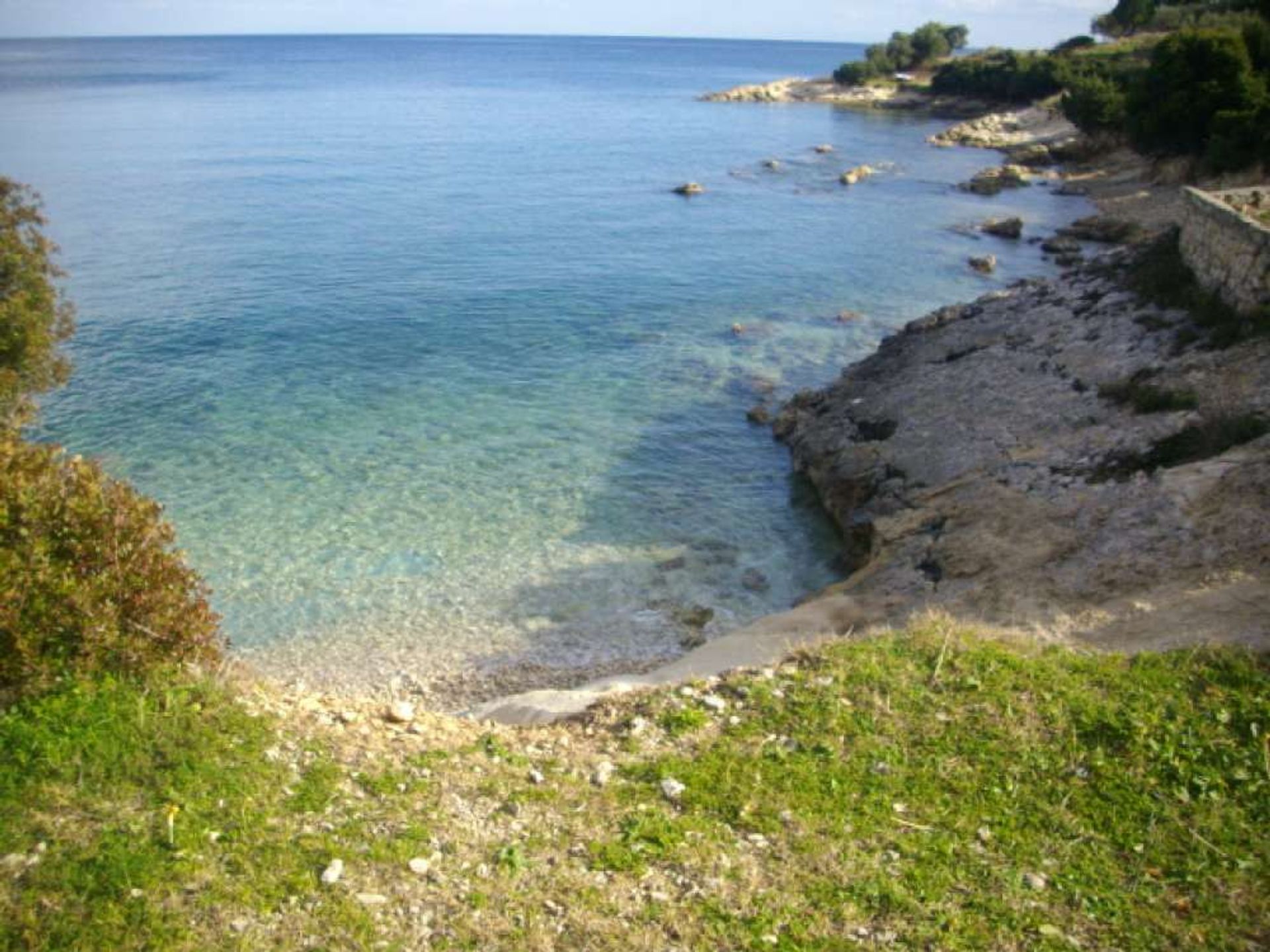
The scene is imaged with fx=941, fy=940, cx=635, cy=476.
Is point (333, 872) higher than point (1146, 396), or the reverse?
point (1146, 396)

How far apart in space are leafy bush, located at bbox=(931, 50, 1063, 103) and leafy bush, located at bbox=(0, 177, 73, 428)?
10061cm

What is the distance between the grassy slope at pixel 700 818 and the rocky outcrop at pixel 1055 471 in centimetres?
292

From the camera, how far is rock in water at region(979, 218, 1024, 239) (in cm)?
5472

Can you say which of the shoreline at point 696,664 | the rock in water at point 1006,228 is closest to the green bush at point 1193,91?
the rock in water at point 1006,228

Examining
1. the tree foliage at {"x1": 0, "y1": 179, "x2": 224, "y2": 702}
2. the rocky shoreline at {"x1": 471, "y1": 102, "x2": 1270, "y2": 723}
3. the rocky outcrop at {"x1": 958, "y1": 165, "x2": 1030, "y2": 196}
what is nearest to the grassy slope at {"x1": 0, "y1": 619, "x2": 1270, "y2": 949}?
the tree foliage at {"x1": 0, "y1": 179, "x2": 224, "y2": 702}

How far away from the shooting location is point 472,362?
3566 cm

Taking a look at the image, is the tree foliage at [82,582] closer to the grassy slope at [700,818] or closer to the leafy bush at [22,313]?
the grassy slope at [700,818]

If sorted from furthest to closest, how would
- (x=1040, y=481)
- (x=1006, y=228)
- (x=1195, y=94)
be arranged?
(x=1006, y=228) → (x=1195, y=94) → (x=1040, y=481)

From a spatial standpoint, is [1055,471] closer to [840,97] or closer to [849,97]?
[849,97]

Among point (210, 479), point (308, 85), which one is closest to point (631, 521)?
point (210, 479)

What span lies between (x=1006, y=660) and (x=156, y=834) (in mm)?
9813

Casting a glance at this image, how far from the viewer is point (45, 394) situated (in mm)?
31016

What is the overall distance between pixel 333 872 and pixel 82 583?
458 cm

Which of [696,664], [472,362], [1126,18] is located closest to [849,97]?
[1126,18]
